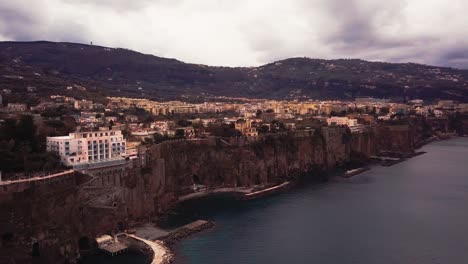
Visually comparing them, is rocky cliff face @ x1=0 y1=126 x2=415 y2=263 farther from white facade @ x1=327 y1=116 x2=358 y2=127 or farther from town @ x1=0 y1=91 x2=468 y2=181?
white facade @ x1=327 y1=116 x2=358 y2=127

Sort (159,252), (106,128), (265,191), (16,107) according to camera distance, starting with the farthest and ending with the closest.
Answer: (16,107) → (265,191) → (106,128) → (159,252)

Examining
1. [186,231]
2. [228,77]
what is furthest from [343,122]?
[228,77]

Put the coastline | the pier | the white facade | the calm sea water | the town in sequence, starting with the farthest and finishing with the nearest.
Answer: the white facade, the town, the calm sea water, the pier, the coastline

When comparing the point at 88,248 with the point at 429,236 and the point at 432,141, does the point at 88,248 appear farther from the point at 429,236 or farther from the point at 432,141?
the point at 432,141

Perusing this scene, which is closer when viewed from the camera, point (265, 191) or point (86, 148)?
point (86, 148)

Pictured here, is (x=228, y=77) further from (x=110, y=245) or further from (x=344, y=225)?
(x=110, y=245)

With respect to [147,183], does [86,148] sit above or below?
above

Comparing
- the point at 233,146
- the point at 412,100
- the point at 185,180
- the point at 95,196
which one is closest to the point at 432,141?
the point at 412,100

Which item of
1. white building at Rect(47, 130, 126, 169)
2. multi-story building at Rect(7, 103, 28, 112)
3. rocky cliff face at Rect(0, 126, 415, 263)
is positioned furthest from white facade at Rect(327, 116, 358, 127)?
white building at Rect(47, 130, 126, 169)
